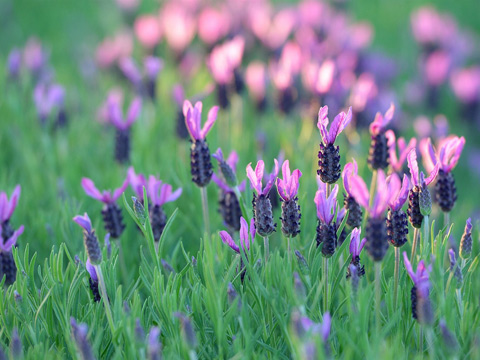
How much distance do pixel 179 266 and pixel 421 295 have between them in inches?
39.2

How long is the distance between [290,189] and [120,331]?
57cm

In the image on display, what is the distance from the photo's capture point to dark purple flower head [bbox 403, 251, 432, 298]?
1403 mm

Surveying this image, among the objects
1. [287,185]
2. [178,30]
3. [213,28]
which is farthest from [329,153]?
[178,30]

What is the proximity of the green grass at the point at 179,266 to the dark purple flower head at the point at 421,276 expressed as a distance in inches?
1.9

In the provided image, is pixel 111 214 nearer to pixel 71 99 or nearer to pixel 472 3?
pixel 71 99

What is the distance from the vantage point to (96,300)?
1.77 m

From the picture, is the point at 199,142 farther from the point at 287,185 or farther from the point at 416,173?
the point at 416,173

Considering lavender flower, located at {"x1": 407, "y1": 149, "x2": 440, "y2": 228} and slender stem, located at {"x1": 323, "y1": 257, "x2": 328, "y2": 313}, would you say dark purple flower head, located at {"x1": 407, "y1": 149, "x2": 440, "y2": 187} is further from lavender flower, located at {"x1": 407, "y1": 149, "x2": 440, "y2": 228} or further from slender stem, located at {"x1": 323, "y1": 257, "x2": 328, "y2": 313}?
slender stem, located at {"x1": 323, "y1": 257, "x2": 328, "y2": 313}

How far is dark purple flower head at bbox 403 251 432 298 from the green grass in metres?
0.05

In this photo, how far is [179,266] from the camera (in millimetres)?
2158

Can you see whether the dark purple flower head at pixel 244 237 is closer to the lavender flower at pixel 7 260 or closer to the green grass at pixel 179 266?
the green grass at pixel 179 266

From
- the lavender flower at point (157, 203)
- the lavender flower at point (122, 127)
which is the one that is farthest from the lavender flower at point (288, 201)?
the lavender flower at point (122, 127)

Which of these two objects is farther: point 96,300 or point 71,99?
point 71,99

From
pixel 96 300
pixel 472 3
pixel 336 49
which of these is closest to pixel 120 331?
pixel 96 300
